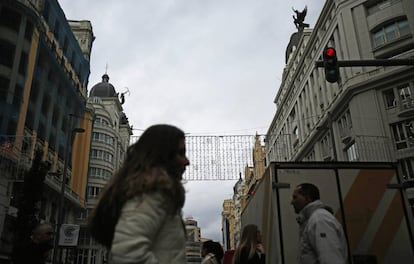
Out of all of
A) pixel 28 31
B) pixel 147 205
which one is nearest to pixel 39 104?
pixel 28 31

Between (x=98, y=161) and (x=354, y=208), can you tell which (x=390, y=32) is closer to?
(x=354, y=208)

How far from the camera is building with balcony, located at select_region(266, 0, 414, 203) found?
82.9 feet

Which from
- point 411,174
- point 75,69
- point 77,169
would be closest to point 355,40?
point 411,174

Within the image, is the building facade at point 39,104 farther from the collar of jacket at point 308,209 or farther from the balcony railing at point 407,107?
the balcony railing at point 407,107

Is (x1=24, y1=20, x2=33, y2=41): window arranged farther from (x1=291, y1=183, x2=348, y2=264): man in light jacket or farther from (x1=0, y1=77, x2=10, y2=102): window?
(x1=291, y1=183, x2=348, y2=264): man in light jacket

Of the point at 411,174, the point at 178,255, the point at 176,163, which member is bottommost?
the point at 178,255

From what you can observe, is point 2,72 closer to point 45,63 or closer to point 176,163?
point 45,63

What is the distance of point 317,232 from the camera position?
3.87m

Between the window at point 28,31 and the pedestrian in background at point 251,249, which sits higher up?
the window at point 28,31

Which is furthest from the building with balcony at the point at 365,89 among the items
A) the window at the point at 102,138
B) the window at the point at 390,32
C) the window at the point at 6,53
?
the window at the point at 102,138

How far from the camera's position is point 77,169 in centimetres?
4344

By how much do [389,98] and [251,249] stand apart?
1019 inches

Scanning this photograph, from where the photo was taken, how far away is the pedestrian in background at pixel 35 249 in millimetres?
4441

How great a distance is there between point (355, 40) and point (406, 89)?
5.76m
